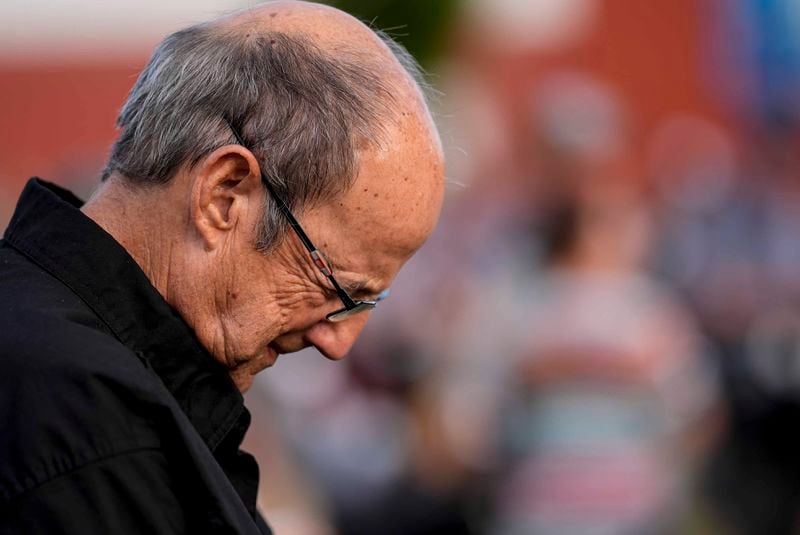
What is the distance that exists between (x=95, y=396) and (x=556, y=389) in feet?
10.3

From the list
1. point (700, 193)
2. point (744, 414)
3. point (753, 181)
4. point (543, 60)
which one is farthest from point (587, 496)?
point (543, 60)

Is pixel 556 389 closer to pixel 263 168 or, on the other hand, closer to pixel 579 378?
pixel 579 378

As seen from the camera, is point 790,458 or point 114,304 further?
point 790,458

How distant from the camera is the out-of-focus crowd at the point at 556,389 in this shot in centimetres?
441

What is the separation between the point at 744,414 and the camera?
18.1 ft

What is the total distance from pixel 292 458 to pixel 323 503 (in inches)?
19.4

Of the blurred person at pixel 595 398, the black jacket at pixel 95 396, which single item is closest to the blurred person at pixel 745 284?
the blurred person at pixel 595 398

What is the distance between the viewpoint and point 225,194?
1797mm

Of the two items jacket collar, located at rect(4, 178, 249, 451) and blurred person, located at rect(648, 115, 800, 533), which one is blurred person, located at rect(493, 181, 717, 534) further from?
jacket collar, located at rect(4, 178, 249, 451)

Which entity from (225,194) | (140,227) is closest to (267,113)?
(225,194)

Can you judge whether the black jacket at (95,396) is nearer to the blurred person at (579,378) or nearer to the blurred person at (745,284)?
the blurred person at (579,378)

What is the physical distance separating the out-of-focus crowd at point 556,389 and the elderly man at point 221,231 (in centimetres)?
165

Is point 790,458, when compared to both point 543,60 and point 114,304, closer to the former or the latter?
point 114,304

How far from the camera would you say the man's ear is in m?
1.76
